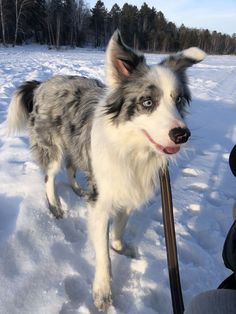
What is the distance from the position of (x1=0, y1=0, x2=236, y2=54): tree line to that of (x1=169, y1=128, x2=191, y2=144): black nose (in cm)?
4331

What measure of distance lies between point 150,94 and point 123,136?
1.20 feet

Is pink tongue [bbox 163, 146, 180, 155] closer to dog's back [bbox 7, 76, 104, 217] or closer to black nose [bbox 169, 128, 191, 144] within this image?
black nose [bbox 169, 128, 191, 144]

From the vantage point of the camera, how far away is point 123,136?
2877 millimetres

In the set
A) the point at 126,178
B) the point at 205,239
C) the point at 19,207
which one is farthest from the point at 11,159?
the point at 205,239

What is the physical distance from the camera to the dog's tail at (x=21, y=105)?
435 cm

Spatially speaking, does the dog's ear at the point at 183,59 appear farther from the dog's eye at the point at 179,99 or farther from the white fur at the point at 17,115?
the white fur at the point at 17,115

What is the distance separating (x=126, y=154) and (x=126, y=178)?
20 centimetres

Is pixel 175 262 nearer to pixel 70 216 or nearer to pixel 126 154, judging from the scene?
pixel 126 154

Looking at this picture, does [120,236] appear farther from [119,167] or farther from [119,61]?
[119,61]

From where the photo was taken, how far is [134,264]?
3.26 metres

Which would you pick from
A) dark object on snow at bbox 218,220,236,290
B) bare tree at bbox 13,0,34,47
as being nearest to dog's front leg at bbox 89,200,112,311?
dark object on snow at bbox 218,220,236,290

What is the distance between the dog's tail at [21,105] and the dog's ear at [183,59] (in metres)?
1.84

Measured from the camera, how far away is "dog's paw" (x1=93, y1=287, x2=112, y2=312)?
2744mm

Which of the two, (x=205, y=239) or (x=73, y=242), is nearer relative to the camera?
(x=73, y=242)
